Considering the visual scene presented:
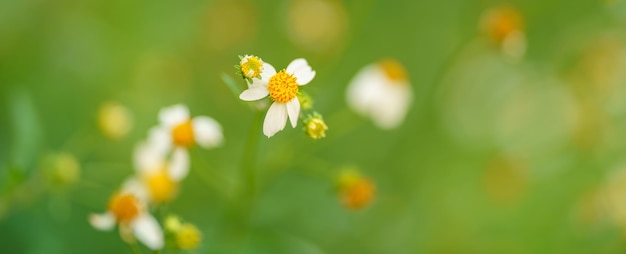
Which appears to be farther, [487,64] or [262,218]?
[487,64]

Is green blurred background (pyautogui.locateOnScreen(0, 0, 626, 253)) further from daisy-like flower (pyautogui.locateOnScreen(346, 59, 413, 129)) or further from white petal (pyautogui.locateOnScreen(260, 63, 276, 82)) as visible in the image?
white petal (pyautogui.locateOnScreen(260, 63, 276, 82))

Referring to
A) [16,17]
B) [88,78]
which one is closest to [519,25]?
[88,78]

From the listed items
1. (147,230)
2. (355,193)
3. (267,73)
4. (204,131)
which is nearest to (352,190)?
(355,193)

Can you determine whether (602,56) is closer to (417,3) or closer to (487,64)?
(487,64)

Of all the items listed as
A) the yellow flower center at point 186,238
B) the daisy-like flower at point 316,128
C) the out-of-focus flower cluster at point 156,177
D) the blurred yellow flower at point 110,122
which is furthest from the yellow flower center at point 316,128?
the blurred yellow flower at point 110,122

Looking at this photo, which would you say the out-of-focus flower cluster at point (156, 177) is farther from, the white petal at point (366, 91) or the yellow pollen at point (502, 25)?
the yellow pollen at point (502, 25)

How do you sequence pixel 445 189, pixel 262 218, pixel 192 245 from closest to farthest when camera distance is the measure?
pixel 192 245, pixel 262 218, pixel 445 189

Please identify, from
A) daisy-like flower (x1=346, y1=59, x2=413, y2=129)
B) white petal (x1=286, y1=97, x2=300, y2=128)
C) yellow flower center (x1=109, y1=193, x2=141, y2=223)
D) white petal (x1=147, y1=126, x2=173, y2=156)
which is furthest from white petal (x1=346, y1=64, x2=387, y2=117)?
white petal (x1=286, y1=97, x2=300, y2=128)
